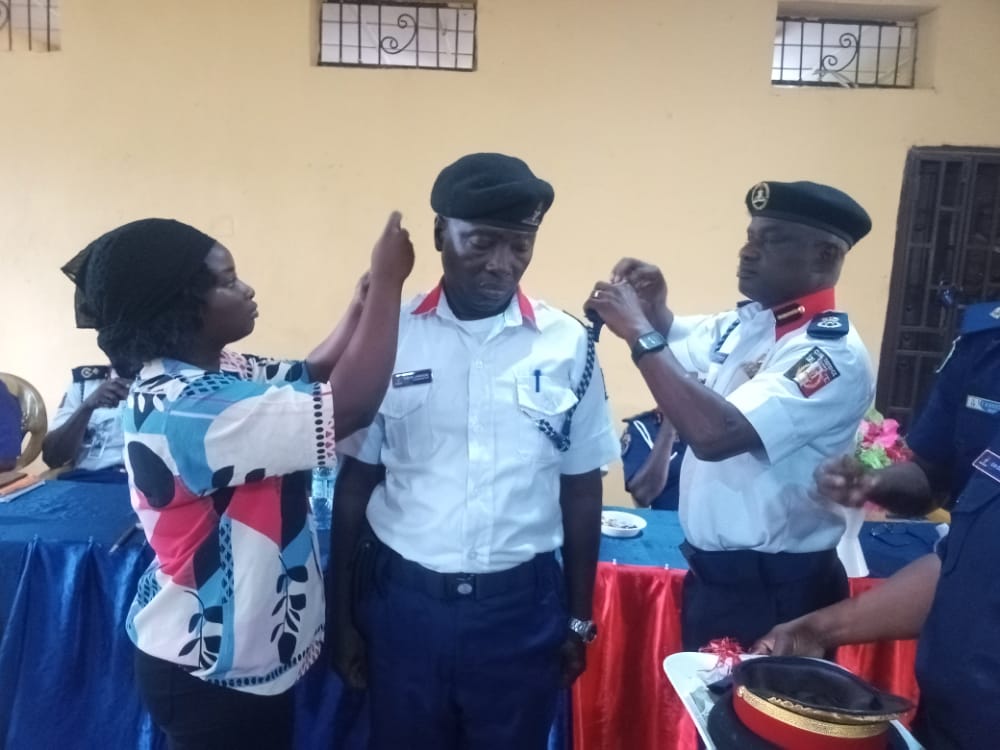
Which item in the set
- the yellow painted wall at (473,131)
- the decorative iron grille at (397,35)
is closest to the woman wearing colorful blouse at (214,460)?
the yellow painted wall at (473,131)

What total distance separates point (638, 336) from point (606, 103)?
2.59 metres

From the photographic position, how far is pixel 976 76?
12.4 feet

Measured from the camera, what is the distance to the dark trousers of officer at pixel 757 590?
5.35 feet

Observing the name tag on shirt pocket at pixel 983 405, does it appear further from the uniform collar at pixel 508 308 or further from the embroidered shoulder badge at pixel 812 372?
the uniform collar at pixel 508 308

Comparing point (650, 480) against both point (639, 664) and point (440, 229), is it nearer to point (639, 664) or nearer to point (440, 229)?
point (639, 664)

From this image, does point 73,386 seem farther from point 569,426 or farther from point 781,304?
point 781,304

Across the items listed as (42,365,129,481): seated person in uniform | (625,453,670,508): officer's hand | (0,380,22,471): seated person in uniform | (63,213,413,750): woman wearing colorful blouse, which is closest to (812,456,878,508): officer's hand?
(63,213,413,750): woman wearing colorful blouse

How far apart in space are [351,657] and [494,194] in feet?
3.23

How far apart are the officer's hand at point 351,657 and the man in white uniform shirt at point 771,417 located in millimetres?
754

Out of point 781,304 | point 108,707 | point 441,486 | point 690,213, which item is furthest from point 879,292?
point 108,707

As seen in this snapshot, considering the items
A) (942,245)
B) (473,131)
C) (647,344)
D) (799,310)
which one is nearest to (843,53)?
(942,245)

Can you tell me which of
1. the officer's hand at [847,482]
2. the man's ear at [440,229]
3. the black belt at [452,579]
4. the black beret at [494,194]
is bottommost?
the black belt at [452,579]

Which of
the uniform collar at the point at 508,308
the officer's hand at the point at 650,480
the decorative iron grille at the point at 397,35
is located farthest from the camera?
the decorative iron grille at the point at 397,35

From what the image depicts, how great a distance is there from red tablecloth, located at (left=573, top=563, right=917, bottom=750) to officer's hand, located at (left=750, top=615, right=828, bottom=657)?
75 centimetres
